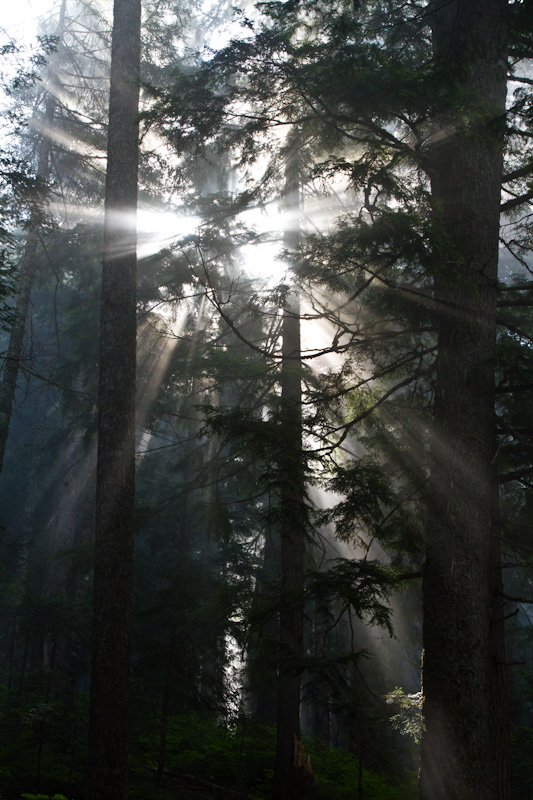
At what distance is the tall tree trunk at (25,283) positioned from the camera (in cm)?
1183

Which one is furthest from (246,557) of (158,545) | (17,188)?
(17,188)

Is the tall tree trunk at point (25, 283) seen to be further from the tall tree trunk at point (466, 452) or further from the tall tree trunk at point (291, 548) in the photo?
the tall tree trunk at point (466, 452)

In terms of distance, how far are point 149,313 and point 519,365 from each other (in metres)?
8.25

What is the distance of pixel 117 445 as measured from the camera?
7520 millimetres

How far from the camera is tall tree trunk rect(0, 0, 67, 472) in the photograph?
38.8ft

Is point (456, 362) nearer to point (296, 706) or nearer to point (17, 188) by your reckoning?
point (296, 706)

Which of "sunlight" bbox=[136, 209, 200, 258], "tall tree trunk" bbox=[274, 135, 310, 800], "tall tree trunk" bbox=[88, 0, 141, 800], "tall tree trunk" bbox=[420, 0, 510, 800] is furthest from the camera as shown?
"sunlight" bbox=[136, 209, 200, 258]

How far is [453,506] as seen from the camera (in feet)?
19.8

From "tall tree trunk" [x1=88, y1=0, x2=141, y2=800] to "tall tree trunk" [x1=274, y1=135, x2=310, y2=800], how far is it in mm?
1875

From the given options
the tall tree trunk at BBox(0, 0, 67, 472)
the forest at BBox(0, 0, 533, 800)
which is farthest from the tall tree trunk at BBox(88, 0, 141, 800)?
the tall tree trunk at BBox(0, 0, 67, 472)

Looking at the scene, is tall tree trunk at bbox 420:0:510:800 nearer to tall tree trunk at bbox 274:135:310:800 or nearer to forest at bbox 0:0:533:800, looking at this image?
forest at bbox 0:0:533:800

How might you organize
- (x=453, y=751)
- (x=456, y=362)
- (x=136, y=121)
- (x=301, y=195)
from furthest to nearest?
(x=301, y=195), (x=136, y=121), (x=456, y=362), (x=453, y=751)

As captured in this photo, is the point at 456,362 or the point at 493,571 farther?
the point at 456,362

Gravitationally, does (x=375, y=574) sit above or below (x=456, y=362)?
below
